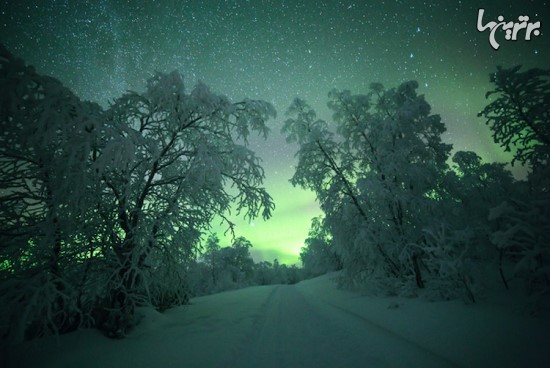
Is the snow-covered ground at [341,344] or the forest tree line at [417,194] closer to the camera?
the snow-covered ground at [341,344]

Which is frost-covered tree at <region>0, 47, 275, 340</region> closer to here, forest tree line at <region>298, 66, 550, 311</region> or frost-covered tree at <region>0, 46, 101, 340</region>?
frost-covered tree at <region>0, 46, 101, 340</region>

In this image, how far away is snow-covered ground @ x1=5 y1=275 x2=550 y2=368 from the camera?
10.4 ft

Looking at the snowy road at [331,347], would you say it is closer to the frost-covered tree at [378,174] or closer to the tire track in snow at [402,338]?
the tire track in snow at [402,338]

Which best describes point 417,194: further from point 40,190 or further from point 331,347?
point 40,190

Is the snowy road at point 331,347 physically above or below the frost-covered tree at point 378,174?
below

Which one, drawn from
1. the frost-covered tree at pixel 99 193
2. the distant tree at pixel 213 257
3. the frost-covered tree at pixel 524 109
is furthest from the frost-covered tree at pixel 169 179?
the distant tree at pixel 213 257

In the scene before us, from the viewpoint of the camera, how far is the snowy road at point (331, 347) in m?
3.41

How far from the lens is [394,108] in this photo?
9445 mm

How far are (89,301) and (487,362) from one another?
816 centimetres

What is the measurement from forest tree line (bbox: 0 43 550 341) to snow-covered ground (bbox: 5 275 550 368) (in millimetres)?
542

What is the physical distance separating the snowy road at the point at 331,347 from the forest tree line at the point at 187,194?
7.31 feet

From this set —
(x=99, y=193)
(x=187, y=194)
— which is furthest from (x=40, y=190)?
(x=187, y=194)

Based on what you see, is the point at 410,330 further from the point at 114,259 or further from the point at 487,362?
the point at 114,259

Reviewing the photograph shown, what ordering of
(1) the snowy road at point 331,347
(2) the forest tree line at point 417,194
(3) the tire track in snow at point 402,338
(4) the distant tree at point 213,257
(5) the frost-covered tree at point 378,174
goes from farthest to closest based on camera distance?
(4) the distant tree at point 213,257
(5) the frost-covered tree at point 378,174
(2) the forest tree line at point 417,194
(1) the snowy road at point 331,347
(3) the tire track in snow at point 402,338
